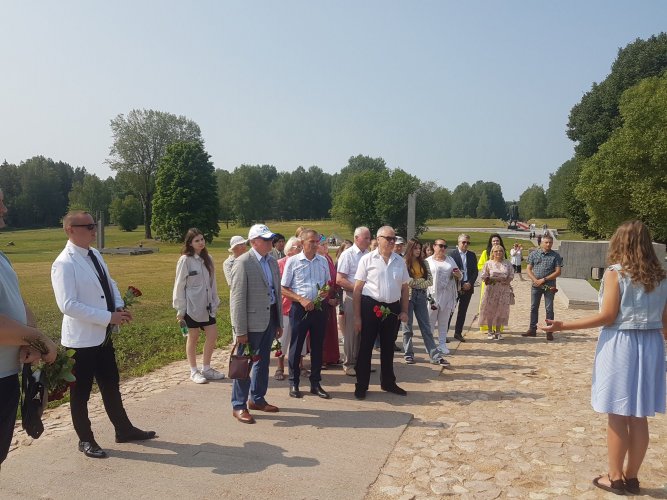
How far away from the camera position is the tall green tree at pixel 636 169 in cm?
2816

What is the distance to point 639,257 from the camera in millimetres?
3662

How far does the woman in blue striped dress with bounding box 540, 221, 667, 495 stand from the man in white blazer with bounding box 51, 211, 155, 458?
3.84 m

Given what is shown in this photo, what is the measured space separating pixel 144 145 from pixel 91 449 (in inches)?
2531

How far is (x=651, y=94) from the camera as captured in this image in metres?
30.8

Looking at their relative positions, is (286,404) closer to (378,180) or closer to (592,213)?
(592,213)

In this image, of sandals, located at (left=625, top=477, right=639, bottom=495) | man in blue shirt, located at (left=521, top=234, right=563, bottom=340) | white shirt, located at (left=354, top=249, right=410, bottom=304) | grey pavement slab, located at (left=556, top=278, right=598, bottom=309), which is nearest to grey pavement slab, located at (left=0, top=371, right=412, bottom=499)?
white shirt, located at (left=354, top=249, right=410, bottom=304)

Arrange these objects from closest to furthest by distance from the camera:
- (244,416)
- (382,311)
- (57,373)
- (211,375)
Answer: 1. (57,373)
2. (244,416)
3. (382,311)
4. (211,375)

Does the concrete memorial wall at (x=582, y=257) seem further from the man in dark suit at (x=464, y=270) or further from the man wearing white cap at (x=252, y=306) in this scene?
the man wearing white cap at (x=252, y=306)

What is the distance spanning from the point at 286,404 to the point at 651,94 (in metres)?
33.5

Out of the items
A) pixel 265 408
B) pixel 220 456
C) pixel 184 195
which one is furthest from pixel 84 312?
pixel 184 195

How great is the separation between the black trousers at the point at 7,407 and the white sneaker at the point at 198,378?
363 cm

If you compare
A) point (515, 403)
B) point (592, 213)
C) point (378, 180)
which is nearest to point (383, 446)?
point (515, 403)

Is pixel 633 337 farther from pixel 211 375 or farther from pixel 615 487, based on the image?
pixel 211 375

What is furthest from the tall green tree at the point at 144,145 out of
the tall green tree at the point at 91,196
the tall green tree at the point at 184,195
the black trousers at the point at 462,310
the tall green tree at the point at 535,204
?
the tall green tree at the point at 535,204
